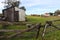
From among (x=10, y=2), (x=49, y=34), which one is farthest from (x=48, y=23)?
(x=10, y=2)

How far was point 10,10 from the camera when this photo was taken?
24703 millimetres

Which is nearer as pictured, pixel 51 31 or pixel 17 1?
pixel 51 31

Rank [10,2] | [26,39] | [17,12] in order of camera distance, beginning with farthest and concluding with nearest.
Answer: [10,2] < [17,12] < [26,39]

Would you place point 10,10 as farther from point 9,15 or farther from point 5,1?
point 5,1

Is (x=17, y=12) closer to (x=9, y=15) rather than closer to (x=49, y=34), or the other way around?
(x=9, y=15)

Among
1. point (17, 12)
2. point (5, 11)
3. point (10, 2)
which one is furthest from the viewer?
point (10, 2)

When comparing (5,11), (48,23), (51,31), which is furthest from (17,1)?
(48,23)

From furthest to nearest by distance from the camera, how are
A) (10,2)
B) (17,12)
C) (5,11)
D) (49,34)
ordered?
(10,2), (5,11), (17,12), (49,34)

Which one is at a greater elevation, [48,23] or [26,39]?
[48,23]

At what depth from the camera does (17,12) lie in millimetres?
24297

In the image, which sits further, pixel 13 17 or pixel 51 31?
pixel 13 17

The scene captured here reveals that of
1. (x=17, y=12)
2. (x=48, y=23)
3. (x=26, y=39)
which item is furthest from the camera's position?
(x=17, y=12)

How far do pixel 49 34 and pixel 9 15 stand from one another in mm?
13285

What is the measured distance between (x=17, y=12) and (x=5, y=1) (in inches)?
1402
